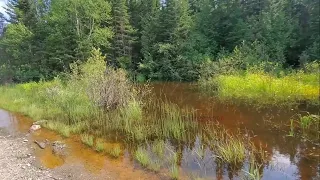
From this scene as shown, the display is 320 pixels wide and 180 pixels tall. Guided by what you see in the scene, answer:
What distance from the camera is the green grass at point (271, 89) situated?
10289mm

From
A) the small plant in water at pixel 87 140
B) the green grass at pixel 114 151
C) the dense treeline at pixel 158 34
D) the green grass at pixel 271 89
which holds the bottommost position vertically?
the green grass at pixel 114 151

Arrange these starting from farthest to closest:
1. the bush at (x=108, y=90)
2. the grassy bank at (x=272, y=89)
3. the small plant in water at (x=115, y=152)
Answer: the grassy bank at (x=272, y=89), the bush at (x=108, y=90), the small plant in water at (x=115, y=152)

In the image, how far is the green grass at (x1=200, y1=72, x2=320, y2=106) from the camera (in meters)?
10.3

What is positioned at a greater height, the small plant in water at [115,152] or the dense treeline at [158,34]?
the dense treeline at [158,34]

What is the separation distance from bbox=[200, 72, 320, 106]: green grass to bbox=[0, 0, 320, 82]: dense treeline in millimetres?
5750

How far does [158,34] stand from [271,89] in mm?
14195

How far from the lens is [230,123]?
8812 mm

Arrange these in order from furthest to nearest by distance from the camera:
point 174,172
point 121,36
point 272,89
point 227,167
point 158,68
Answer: point 121,36
point 158,68
point 272,89
point 227,167
point 174,172

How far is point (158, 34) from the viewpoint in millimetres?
23375

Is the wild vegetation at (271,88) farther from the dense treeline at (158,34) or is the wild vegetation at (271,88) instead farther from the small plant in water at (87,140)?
the small plant in water at (87,140)

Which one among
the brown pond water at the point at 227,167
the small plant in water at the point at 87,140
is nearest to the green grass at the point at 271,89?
the brown pond water at the point at 227,167

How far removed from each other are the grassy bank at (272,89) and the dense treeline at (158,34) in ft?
18.7

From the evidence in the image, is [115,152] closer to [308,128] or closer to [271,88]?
[308,128]

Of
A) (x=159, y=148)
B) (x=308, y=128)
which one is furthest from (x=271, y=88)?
(x=159, y=148)
